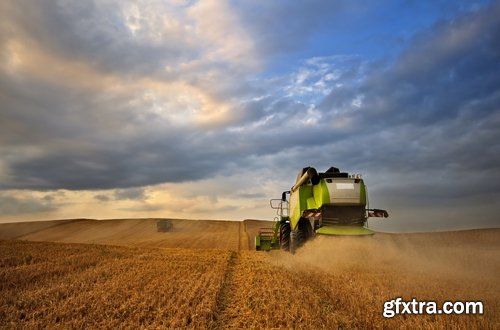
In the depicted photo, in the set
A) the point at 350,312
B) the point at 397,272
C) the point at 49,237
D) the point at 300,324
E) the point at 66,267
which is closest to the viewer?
the point at 300,324

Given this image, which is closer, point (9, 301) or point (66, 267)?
point (9, 301)

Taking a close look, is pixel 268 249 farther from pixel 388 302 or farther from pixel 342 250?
pixel 388 302

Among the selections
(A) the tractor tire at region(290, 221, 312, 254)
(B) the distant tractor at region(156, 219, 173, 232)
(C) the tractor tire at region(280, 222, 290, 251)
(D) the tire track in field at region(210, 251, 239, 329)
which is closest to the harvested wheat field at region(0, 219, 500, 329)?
(D) the tire track in field at region(210, 251, 239, 329)

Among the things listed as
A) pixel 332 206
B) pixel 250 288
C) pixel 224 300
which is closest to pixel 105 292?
pixel 224 300

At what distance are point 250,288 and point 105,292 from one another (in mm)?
3264

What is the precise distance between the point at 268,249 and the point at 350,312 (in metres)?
16.0

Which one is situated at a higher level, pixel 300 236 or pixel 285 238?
pixel 300 236

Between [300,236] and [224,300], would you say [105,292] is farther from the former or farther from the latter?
→ [300,236]

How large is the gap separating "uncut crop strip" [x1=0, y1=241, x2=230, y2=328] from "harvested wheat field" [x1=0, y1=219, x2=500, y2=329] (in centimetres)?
3

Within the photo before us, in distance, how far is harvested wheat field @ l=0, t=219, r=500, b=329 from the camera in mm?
6754

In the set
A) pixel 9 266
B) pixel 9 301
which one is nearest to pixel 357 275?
pixel 9 301

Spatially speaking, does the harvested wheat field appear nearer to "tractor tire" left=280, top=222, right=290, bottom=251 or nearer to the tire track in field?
the tire track in field

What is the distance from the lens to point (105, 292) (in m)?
9.14

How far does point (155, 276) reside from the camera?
11.5 meters
